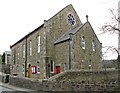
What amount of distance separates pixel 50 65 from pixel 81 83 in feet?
57.9

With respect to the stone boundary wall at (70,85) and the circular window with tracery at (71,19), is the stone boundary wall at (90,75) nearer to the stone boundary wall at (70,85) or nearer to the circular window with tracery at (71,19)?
the stone boundary wall at (70,85)

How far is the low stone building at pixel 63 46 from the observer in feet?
122

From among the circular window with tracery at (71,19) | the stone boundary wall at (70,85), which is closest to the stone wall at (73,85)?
the stone boundary wall at (70,85)

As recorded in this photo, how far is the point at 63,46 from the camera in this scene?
38.4 metres

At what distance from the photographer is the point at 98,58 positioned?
4072 centimetres

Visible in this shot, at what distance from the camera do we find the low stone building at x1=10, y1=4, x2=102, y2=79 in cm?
3731

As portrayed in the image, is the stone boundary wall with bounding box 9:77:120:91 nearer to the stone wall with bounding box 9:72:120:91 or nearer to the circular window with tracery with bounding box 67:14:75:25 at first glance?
the stone wall with bounding box 9:72:120:91

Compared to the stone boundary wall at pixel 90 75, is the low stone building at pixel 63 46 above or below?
above

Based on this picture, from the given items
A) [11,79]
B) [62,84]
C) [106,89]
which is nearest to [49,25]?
[11,79]

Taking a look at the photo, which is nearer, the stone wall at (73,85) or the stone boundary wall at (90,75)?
the stone wall at (73,85)

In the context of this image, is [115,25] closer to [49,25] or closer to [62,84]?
[62,84]

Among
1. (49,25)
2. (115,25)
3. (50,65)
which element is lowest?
(50,65)

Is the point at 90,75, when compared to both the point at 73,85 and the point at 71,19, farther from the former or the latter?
the point at 71,19

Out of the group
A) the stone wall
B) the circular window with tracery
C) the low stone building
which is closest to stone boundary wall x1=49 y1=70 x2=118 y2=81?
the stone wall
